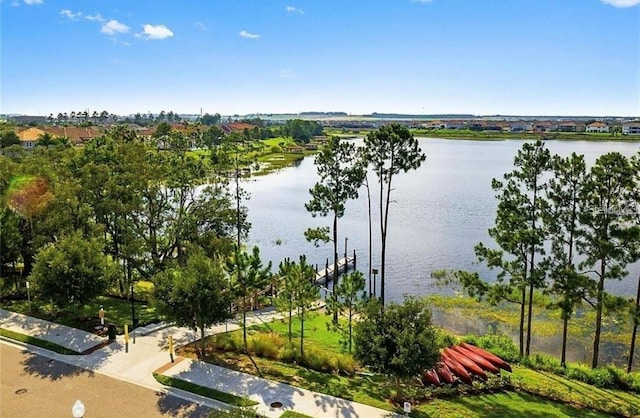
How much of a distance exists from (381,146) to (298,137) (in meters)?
112

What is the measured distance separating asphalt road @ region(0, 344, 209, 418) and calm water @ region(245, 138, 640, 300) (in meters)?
18.9

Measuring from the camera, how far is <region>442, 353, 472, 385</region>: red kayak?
659 inches

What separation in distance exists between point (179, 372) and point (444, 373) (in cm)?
836

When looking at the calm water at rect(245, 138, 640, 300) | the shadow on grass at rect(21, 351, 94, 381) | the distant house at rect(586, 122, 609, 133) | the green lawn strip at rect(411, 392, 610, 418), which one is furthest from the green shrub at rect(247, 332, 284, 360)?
the distant house at rect(586, 122, 609, 133)

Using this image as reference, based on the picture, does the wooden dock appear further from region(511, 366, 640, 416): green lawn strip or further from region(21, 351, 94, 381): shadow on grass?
region(21, 351, 94, 381): shadow on grass

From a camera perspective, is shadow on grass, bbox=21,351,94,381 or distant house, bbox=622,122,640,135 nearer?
shadow on grass, bbox=21,351,94,381

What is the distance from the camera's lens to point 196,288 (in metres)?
16.8

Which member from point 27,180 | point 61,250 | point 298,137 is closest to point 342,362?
point 61,250

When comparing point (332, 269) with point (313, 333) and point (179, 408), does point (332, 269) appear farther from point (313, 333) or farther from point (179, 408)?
point (179, 408)

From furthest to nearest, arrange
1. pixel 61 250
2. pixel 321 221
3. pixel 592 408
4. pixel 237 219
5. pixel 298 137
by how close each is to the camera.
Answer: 1. pixel 298 137
2. pixel 321 221
3. pixel 237 219
4. pixel 61 250
5. pixel 592 408

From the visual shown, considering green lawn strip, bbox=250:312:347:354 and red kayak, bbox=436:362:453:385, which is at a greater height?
red kayak, bbox=436:362:453:385

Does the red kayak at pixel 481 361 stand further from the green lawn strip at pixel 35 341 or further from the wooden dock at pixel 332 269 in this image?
the wooden dock at pixel 332 269

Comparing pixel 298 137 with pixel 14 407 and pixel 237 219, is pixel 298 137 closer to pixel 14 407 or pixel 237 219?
pixel 237 219

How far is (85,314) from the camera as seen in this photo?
21656 mm
